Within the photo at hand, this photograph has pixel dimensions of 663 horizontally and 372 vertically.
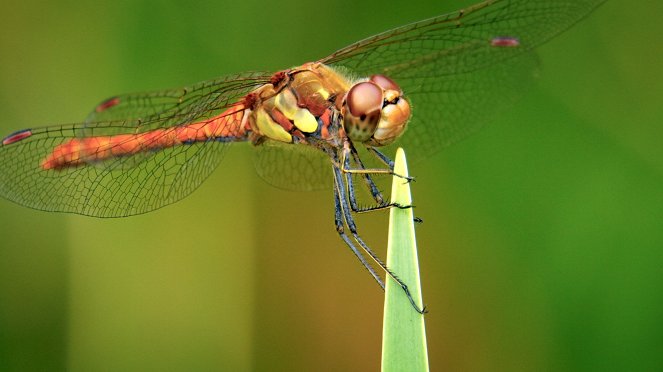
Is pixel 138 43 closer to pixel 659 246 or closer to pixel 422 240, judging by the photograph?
pixel 422 240

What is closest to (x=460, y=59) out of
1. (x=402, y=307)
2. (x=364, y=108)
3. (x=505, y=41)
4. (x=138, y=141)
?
(x=505, y=41)

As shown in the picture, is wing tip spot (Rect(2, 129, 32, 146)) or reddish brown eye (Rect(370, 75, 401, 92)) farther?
wing tip spot (Rect(2, 129, 32, 146))

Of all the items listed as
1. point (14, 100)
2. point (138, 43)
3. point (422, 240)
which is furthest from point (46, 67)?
point (422, 240)

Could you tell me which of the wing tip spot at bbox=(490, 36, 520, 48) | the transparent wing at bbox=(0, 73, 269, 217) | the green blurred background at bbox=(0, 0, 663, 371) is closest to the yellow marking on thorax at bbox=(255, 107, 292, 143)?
the transparent wing at bbox=(0, 73, 269, 217)

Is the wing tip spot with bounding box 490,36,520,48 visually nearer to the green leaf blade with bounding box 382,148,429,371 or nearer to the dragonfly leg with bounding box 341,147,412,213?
the dragonfly leg with bounding box 341,147,412,213

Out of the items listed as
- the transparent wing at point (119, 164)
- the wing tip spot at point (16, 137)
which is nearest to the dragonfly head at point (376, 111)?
the transparent wing at point (119, 164)
